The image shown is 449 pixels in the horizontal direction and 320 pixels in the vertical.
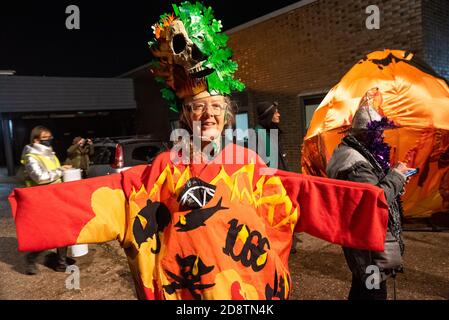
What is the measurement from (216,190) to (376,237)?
0.93m

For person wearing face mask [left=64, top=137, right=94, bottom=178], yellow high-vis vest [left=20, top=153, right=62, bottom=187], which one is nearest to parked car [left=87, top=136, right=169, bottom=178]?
person wearing face mask [left=64, top=137, right=94, bottom=178]

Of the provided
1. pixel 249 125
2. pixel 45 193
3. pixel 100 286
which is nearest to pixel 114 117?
pixel 249 125

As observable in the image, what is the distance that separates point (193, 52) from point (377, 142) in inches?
65.9

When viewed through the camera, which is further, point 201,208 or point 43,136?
point 43,136

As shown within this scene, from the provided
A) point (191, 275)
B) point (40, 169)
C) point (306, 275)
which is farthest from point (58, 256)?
point (191, 275)

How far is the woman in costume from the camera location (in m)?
1.77

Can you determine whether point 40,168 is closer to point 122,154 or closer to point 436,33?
point 122,154

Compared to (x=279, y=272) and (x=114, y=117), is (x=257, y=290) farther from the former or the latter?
(x=114, y=117)

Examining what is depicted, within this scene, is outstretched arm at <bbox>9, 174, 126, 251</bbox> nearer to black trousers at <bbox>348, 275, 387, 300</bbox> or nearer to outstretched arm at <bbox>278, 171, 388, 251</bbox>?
outstretched arm at <bbox>278, 171, 388, 251</bbox>

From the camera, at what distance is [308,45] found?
360 inches

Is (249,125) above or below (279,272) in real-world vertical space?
above

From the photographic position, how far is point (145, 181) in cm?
200

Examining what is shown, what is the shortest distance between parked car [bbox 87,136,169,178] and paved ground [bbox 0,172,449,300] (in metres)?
2.67

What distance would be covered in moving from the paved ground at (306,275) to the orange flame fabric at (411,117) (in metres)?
0.72
